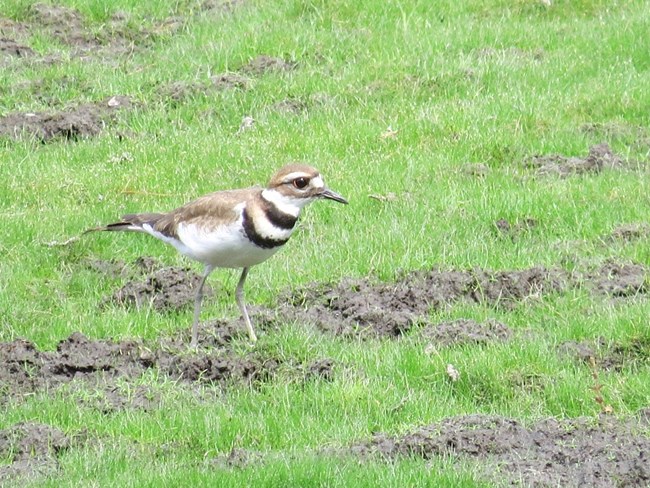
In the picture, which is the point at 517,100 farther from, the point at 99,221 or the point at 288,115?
the point at 99,221

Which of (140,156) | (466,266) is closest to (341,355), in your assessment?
(466,266)

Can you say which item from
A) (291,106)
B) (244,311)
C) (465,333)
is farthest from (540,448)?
(291,106)

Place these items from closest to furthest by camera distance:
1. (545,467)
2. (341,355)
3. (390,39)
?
(545,467) → (341,355) → (390,39)

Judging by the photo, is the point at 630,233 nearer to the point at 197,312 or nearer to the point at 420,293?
the point at 420,293

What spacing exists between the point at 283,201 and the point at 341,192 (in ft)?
9.68

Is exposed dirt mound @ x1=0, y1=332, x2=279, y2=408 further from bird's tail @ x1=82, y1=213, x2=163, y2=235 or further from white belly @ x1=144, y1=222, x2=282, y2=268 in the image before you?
bird's tail @ x1=82, y1=213, x2=163, y2=235

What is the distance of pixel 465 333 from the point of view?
8.52 meters

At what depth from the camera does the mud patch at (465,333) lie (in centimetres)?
846

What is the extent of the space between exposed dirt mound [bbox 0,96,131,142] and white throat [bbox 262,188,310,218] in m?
5.25

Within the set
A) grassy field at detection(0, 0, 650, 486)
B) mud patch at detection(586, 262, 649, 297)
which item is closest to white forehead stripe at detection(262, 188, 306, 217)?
grassy field at detection(0, 0, 650, 486)

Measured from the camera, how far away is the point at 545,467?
6680mm

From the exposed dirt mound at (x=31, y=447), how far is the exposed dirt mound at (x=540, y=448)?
1.75 metres

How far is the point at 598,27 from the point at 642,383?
7.88m

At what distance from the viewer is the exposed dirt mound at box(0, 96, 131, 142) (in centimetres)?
1293
